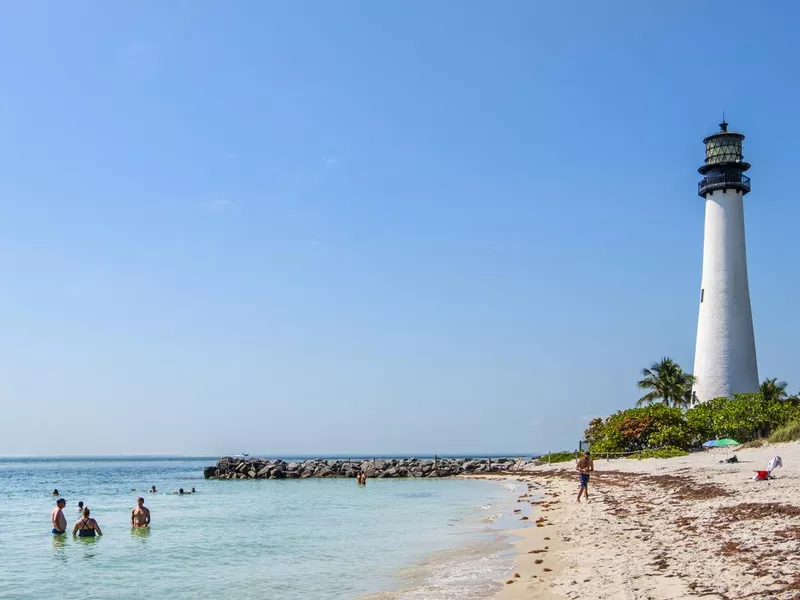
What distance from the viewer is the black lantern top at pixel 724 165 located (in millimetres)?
46297

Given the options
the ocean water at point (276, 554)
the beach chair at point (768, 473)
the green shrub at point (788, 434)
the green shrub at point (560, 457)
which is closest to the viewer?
the ocean water at point (276, 554)

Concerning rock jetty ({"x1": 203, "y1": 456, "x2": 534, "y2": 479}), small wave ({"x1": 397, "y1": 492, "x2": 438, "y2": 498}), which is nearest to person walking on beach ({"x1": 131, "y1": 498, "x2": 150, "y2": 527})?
small wave ({"x1": 397, "y1": 492, "x2": 438, "y2": 498})

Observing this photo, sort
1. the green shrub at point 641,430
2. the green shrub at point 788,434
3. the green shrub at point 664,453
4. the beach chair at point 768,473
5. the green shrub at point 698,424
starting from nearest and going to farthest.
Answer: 1. the beach chair at point 768,473
2. the green shrub at point 788,434
3. the green shrub at point 698,424
4. the green shrub at point 664,453
5. the green shrub at point 641,430

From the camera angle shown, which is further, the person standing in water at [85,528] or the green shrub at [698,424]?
the green shrub at [698,424]

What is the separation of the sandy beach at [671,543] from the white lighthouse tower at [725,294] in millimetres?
18203

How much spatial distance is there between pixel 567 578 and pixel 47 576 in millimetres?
13137

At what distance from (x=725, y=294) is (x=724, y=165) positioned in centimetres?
908

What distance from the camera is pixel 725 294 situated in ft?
148

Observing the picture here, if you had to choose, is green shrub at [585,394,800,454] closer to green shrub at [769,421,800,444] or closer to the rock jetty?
green shrub at [769,421,800,444]

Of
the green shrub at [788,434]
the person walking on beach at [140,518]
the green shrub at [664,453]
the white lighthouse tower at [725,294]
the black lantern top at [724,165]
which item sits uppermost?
the black lantern top at [724,165]

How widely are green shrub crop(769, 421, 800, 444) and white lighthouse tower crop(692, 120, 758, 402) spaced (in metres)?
7.69

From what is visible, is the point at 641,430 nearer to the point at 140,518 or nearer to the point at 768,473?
the point at 768,473

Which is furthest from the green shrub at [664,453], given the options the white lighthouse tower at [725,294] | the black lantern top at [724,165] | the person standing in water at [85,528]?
the person standing in water at [85,528]

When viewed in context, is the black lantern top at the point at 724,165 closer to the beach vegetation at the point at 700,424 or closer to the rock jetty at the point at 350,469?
the beach vegetation at the point at 700,424
